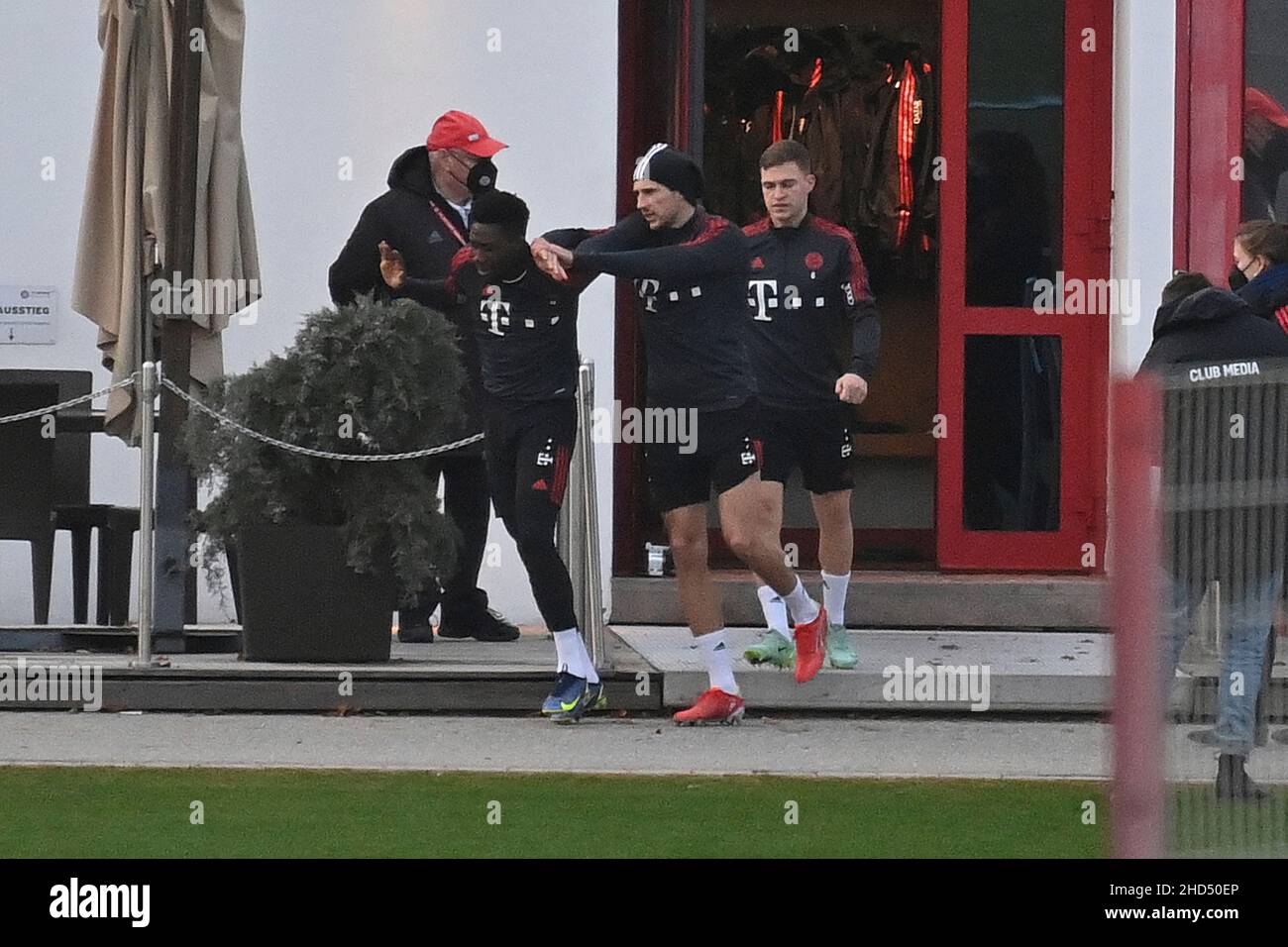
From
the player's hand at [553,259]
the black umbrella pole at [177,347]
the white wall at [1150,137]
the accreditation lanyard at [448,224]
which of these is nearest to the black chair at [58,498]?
the black umbrella pole at [177,347]

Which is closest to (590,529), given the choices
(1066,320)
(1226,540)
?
(1066,320)

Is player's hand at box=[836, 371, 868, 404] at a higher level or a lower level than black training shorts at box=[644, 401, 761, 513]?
higher

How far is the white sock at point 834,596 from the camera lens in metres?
10.2

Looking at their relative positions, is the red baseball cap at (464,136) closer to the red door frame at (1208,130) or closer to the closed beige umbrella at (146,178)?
the closed beige umbrella at (146,178)

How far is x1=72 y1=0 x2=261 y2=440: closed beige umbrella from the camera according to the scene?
9977 millimetres

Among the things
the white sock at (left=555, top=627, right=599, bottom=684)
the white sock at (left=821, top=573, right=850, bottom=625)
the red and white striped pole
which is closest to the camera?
the red and white striped pole

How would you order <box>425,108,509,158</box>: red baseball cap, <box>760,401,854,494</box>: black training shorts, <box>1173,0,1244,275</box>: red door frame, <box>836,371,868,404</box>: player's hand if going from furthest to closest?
<box>1173,0,1244,275</box>: red door frame, <box>425,108,509,158</box>: red baseball cap, <box>760,401,854,494</box>: black training shorts, <box>836,371,868,404</box>: player's hand

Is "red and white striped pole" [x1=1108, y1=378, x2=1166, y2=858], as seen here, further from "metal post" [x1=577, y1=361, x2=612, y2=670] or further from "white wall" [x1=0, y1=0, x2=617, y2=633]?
"white wall" [x1=0, y1=0, x2=617, y2=633]

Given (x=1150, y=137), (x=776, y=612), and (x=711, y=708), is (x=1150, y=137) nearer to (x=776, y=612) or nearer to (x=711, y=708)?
(x=776, y=612)

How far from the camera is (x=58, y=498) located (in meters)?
10.6

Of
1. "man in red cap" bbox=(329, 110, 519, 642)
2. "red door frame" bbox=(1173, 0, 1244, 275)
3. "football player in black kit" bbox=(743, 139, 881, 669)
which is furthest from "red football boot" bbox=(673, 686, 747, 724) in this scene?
"red door frame" bbox=(1173, 0, 1244, 275)

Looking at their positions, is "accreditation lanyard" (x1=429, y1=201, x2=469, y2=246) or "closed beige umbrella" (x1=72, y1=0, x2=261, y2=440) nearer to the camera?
"closed beige umbrella" (x1=72, y1=0, x2=261, y2=440)

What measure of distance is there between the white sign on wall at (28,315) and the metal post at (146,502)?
274 centimetres

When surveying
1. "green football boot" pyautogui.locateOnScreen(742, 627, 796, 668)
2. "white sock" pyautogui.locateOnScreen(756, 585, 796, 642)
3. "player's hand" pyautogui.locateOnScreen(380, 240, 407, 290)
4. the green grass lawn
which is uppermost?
"player's hand" pyautogui.locateOnScreen(380, 240, 407, 290)
